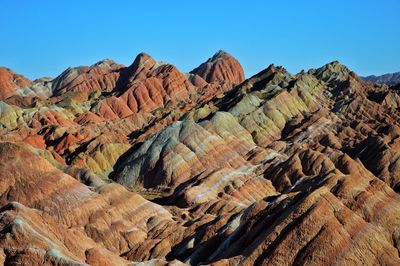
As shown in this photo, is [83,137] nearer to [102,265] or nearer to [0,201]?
[0,201]

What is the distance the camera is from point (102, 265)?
52.8 metres

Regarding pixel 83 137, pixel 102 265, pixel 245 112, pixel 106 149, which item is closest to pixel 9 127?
pixel 83 137

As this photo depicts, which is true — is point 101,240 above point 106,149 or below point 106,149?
below

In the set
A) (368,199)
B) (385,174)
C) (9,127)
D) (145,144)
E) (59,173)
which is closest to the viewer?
(368,199)

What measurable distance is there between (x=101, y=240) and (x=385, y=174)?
62.0 metres

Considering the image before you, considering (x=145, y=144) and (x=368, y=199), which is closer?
(x=368, y=199)

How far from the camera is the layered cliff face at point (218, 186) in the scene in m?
50.5

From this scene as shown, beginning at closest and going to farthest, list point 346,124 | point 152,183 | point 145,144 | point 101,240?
point 101,240, point 152,183, point 145,144, point 346,124

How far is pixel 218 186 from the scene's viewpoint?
4532 inches

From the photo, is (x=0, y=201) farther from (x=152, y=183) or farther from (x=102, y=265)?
(x=152, y=183)

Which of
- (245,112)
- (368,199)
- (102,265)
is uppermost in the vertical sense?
(245,112)

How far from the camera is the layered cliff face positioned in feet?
166

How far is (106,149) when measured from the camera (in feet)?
507

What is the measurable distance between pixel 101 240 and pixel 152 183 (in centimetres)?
5562
